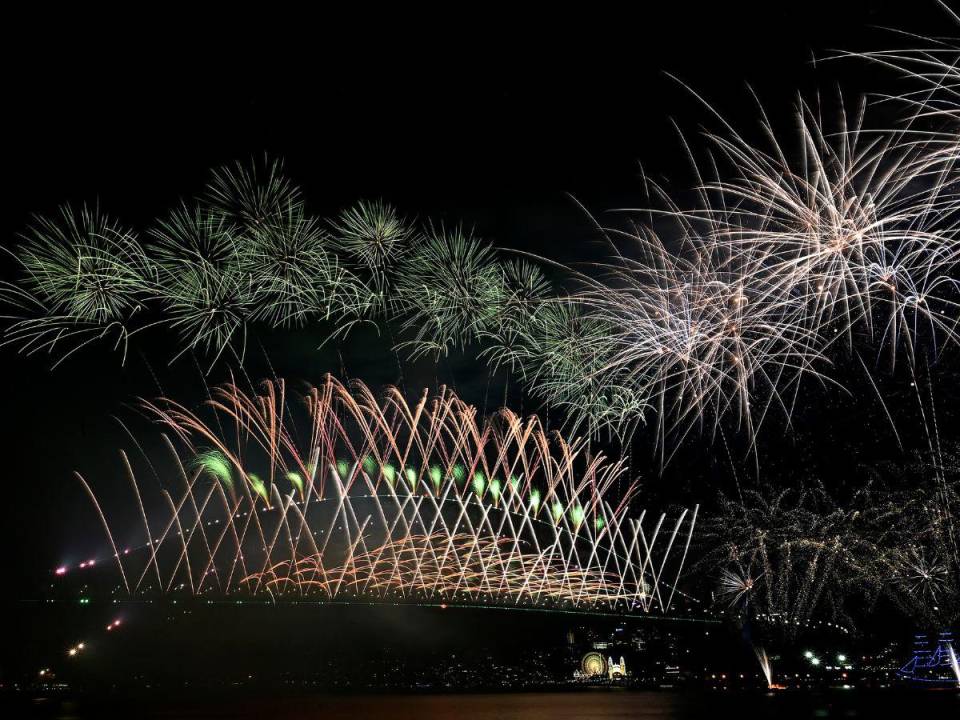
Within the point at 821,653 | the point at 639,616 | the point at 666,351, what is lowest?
the point at 821,653

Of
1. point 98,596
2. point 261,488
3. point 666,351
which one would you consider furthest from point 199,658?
point 666,351

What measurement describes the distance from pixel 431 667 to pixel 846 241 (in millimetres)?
118534

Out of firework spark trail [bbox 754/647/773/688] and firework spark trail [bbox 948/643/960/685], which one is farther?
firework spark trail [bbox 754/647/773/688]

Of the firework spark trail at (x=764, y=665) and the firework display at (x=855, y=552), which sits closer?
the firework display at (x=855, y=552)

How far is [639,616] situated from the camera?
238 ft

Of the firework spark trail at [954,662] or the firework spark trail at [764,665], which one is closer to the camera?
the firework spark trail at [954,662]

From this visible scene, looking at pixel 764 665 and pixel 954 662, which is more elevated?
pixel 764 665

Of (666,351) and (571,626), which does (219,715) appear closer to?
(666,351)

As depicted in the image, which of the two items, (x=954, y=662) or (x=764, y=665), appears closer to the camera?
(x=954, y=662)

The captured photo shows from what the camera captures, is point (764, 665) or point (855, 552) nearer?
point (855, 552)

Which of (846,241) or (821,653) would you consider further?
(821,653)

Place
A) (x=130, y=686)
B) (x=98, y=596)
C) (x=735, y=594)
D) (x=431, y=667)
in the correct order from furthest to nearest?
(x=431, y=667)
(x=130, y=686)
(x=735, y=594)
(x=98, y=596)

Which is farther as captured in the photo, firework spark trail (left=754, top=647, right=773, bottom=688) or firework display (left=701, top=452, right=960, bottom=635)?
firework spark trail (left=754, top=647, right=773, bottom=688)

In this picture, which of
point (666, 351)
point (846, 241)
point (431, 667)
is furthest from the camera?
point (431, 667)
